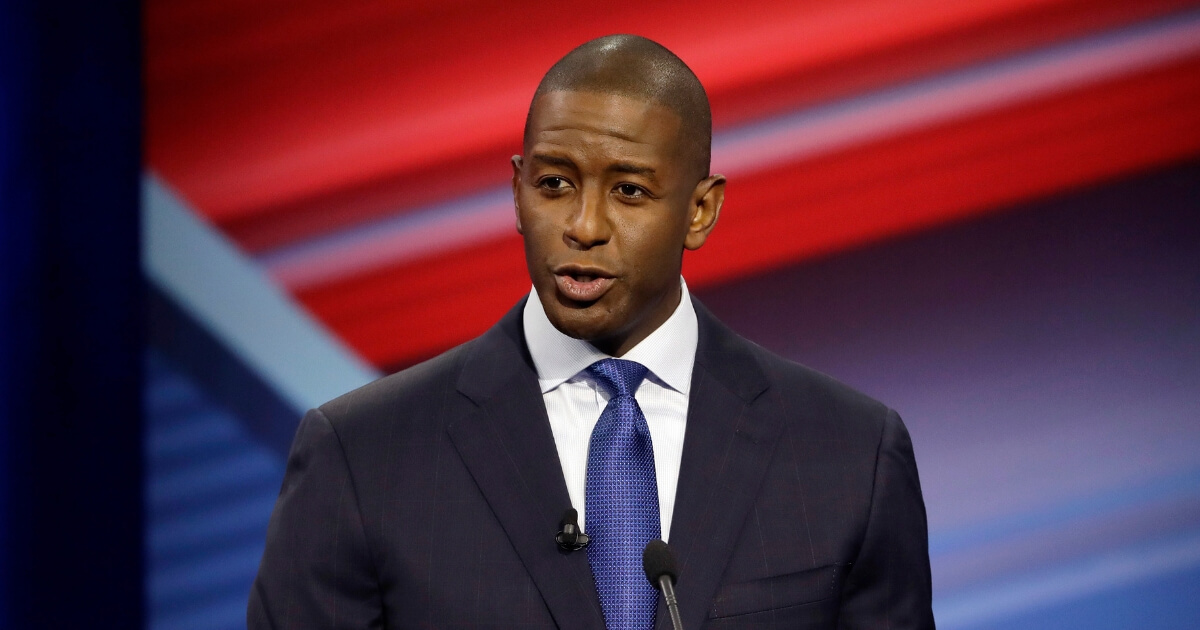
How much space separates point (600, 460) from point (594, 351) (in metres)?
0.16

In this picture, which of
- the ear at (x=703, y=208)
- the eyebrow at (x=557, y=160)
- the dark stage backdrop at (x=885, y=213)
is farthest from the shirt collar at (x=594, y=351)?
the dark stage backdrop at (x=885, y=213)

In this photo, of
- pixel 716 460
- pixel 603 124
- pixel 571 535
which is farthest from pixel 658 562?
pixel 603 124

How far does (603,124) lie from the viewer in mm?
1609

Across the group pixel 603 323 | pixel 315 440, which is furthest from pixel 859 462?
pixel 315 440

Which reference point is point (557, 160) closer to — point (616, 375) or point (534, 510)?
point (616, 375)

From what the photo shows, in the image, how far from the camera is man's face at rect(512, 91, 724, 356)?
1599 mm

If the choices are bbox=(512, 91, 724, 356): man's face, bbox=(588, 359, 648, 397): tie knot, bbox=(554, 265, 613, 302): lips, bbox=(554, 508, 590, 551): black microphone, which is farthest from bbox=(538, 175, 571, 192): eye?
bbox=(554, 508, 590, 551): black microphone

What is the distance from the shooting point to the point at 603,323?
5.31 feet

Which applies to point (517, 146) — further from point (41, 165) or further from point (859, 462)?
point (859, 462)

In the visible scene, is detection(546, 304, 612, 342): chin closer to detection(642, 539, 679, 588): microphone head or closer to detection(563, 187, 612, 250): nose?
detection(563, 187, 612, 250): nose

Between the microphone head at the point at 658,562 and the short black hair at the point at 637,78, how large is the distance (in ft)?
1.75

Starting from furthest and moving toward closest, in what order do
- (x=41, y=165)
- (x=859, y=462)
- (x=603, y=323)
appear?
(x=41, y=165) < (x=859, y=462) < (x=603, y=323)

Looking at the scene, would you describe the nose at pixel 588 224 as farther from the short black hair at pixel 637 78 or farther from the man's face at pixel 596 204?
the short black hair at pixel 637 78

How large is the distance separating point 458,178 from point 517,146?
0.49ft
